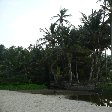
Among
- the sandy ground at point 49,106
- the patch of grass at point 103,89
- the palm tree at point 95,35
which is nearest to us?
the sandy ground at point 49,106

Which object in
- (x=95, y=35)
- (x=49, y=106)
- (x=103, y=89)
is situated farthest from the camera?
(x=95, y=35)

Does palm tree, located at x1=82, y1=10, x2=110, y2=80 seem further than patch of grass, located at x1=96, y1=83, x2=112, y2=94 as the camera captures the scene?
Yes

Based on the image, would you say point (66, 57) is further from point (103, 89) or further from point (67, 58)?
point (103, 89)

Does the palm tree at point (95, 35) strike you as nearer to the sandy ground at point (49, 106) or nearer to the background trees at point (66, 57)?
the background trees at point (66, 57)

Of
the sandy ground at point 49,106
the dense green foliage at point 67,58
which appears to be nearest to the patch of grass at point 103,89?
the dense green foliage at point 67,58

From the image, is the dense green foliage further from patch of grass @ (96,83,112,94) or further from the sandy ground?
the sandy ground

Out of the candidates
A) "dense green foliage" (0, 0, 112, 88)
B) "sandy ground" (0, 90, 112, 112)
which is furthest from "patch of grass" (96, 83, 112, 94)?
"sandy ground" (0, 90, 112, 112)

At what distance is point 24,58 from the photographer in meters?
57.7

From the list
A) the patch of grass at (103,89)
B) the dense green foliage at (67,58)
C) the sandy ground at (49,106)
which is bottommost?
the sandy ground at (49,106)

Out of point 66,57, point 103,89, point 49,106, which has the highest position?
point 66,57

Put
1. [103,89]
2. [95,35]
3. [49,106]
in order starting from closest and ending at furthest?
[49,106]
[103,89]
[95,35]

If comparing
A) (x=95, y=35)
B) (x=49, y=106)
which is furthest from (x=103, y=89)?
(x=49, y=106)

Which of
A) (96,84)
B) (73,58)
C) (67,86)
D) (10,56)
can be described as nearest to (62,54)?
(73,58)

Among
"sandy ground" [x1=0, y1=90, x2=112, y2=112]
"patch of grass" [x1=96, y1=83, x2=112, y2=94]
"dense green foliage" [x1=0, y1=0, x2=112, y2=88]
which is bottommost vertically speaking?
"sandy ground" [x1=0, y1=90, x2=112, y2=112]
